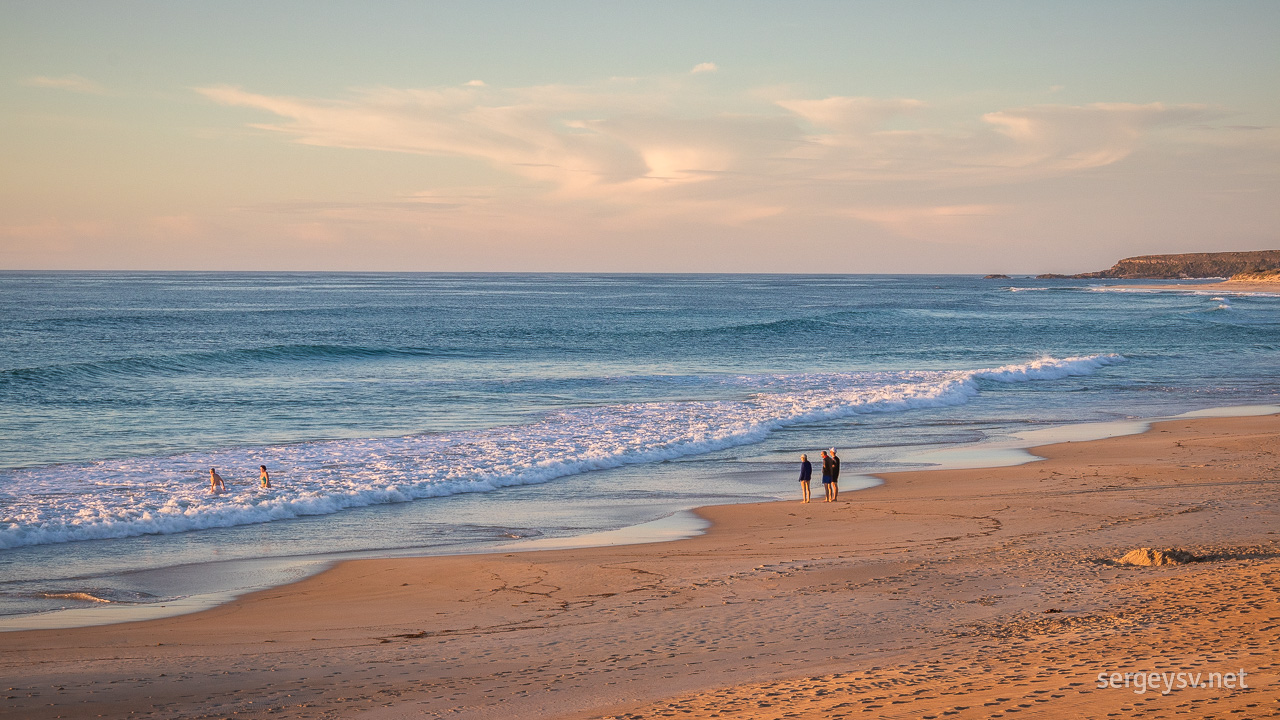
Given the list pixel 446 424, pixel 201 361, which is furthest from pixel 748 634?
pixel 201 361

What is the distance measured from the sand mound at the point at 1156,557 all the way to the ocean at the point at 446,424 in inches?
242

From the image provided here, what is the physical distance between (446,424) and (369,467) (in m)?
6.05

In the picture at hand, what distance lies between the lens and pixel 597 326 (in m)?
62.1

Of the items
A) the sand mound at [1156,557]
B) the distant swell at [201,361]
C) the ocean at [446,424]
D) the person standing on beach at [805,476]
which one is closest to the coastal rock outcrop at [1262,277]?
the ocean at [446,424]

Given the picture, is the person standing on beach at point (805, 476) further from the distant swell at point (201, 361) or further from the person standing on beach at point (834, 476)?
the distant swell at point (201, 361)

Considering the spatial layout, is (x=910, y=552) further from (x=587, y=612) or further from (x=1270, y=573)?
(x=587, y=612)

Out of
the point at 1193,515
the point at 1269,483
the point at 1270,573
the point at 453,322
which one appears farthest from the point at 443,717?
the point at 453,322

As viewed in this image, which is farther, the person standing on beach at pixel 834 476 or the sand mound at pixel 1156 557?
the person standing on beach at pixel 834 476

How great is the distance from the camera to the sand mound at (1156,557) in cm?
1030

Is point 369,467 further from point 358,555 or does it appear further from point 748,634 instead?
point 748,634

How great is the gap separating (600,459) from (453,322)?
48501 millimetres

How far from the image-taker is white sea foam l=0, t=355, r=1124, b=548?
1428cm

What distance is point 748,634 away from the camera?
8.36 meters

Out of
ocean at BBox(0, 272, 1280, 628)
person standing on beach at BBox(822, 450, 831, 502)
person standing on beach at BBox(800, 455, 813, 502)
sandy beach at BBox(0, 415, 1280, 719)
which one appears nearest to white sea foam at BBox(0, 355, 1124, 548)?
ocean at BBox(0, 272, 1280, 628)
